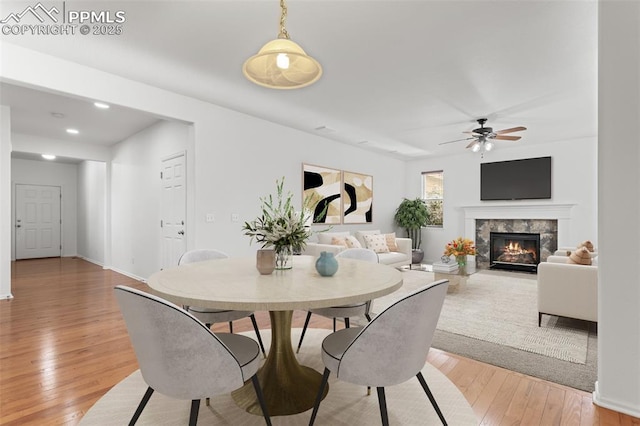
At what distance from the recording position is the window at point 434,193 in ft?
25.5

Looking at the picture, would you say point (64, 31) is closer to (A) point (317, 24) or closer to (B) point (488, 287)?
(A) point (317, 24)

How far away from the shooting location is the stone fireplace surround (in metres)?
6.10

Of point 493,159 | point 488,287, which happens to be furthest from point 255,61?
point 493,159

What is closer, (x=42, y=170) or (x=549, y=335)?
(x=549, y=335)

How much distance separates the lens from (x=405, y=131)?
5.50 meters

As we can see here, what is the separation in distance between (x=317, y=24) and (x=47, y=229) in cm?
958

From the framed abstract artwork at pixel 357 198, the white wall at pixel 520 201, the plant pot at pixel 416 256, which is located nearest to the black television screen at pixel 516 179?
the white wall at pixel 520 201

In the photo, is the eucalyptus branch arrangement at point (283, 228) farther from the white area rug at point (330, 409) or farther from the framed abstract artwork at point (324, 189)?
the framed abstract artwork at point (324, 189)

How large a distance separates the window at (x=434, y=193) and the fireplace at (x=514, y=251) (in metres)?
1.28

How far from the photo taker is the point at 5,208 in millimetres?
4312

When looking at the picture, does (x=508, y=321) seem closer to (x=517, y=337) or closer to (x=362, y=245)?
(x=517, y=337)

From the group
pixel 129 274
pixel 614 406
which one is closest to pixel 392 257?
pixel 614 406

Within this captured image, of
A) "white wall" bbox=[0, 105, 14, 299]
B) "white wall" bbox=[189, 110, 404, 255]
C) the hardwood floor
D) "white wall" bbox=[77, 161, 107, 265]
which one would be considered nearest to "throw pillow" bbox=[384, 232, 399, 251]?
"white wall" bbox=[189, 110, 404, 255]

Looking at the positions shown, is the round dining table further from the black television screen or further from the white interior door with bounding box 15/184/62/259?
the white interior door with bounding box 15/184/62/259
